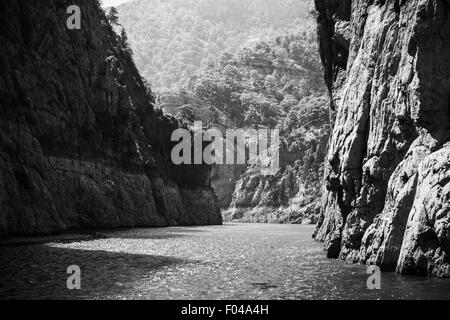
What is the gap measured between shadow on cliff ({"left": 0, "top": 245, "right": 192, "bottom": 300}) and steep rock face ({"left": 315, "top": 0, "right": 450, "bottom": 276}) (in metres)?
15.3

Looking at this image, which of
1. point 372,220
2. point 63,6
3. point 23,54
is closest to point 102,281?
point 372,220

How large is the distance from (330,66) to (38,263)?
139ft

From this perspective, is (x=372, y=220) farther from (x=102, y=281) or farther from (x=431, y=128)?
(x=102, y=281)

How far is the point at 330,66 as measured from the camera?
63.7m

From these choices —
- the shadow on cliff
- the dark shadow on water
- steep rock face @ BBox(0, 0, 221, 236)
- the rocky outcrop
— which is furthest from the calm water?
the rocky outcrop


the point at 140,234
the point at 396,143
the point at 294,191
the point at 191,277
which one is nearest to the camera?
the point at 191,277

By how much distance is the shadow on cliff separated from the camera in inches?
1032

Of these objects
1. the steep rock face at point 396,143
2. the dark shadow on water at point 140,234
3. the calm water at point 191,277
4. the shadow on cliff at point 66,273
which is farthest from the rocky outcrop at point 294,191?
the shadow on cliff at point 66,273

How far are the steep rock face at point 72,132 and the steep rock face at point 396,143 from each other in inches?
1494

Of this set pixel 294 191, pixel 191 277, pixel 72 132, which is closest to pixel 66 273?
pixel 191 277

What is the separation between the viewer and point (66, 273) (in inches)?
1284

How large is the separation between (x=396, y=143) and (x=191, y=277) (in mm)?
17450

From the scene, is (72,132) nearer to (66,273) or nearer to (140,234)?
(140,234)

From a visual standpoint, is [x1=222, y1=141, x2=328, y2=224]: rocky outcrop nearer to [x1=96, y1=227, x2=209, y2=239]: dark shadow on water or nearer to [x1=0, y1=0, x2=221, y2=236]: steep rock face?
[x1=0, y1=0, x2=221, y2=236]: steep rock face
